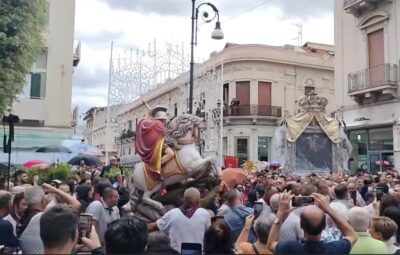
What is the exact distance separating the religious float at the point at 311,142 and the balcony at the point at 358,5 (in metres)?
5.05

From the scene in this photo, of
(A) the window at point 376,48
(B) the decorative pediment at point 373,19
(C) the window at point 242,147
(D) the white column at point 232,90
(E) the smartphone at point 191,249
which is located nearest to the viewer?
(E) the smartphone at point 191,249

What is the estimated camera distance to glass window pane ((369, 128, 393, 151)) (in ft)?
67.5

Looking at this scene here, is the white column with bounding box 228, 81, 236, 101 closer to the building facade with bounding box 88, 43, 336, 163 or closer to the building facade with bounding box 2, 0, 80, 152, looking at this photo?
the building facade with bounding box 88, 43, 336, 163

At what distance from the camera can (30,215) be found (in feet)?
17.3

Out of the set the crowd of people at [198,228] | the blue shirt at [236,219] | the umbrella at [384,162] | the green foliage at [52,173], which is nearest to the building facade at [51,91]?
the green foliage at [52,173]

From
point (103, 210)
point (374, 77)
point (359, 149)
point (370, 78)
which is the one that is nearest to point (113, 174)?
point (103, 210)

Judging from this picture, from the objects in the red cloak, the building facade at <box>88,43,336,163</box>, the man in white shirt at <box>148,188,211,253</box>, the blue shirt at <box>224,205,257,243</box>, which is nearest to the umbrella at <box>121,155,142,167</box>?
the red cloak

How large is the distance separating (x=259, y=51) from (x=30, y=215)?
29727mm

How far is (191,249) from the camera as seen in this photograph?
16.2ft

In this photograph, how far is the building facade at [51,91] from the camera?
2339 cm

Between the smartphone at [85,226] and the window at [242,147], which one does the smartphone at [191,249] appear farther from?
the window at [242,147]

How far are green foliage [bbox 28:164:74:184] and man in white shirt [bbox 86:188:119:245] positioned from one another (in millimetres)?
6433

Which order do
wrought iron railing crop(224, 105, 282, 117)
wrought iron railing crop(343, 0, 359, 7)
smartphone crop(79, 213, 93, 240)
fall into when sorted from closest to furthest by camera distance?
smartphone crop(79, 213, 93, 240) → wrought iron railing crop(343, 0, 359, 7) → wrought iron railing crop(224, 105, 282, 117)

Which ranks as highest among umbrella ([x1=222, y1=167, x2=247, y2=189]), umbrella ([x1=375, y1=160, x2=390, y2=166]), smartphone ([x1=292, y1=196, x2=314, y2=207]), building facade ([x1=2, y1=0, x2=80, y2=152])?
building facade ([x1=2, y1=0, x2=80, y2=152])
